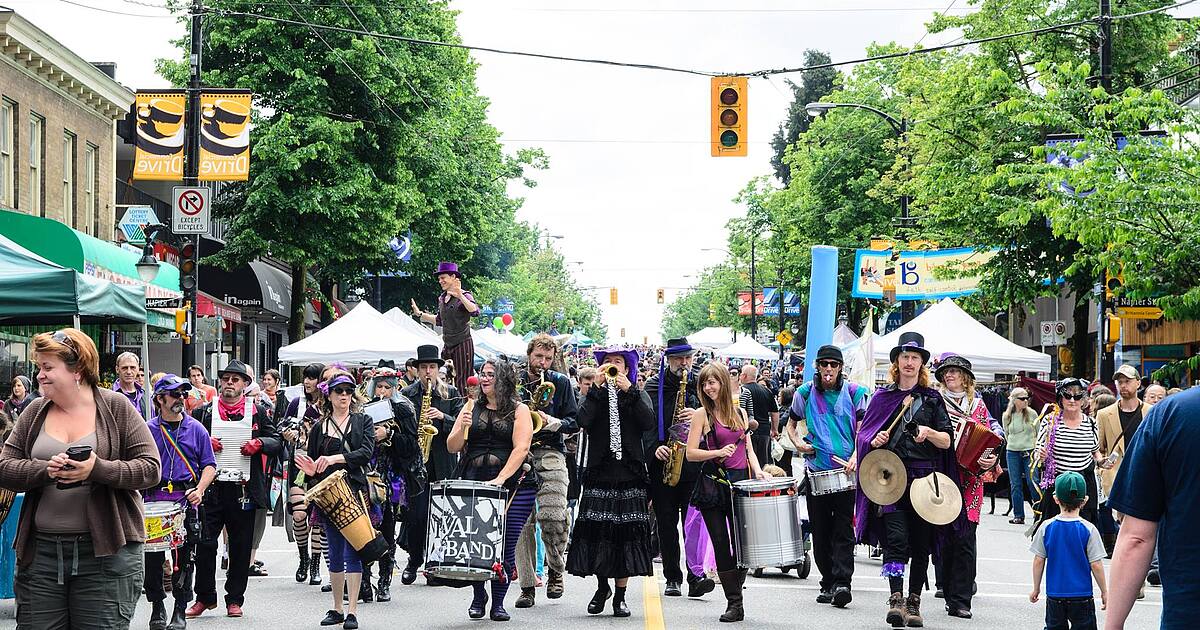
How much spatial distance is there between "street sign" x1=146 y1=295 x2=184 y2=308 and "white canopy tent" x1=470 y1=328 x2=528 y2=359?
5653 mm

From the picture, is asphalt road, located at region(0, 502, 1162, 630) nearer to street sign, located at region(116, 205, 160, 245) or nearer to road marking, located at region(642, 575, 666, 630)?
road marking, located at region(642, 575, 666, 630)

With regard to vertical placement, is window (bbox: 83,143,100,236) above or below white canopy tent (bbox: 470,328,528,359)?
above

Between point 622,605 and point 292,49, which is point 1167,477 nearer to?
point 622,605

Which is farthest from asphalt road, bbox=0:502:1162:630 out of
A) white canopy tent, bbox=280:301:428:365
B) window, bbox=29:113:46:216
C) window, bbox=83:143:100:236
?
window, bbox=83:143:100:236

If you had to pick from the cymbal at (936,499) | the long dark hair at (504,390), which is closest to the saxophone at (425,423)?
the long dark hair at (504,390)

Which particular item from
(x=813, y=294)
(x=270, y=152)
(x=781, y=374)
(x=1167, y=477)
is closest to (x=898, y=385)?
(x=813, y=294)

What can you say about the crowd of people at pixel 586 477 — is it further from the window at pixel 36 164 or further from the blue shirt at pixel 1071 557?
the window at pixel 36 164

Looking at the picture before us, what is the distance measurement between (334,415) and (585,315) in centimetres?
17266

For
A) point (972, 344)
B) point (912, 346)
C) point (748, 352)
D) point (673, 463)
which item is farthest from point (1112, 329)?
point (748, 352)

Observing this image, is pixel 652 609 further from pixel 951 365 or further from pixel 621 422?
pixel 951 365

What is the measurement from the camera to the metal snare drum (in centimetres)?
1031

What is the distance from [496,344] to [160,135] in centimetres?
1007

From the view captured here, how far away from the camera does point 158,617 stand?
32.7ft

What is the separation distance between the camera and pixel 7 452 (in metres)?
6.23
